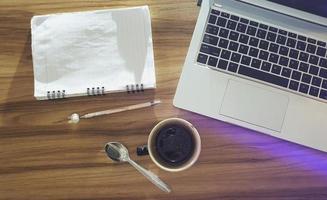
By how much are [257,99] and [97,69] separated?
30 cm

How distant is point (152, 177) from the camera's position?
2.85 ft

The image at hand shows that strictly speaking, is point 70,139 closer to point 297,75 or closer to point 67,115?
point 67,115

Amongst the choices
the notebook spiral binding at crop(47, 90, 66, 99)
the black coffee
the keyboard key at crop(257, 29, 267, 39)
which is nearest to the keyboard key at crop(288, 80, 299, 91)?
the keyboard key at crop(257, 29, 267, 39)

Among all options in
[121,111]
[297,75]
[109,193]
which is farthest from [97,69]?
[297,75]

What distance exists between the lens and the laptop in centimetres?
88

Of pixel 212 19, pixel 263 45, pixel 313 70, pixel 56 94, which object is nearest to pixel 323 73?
pixel 313 70

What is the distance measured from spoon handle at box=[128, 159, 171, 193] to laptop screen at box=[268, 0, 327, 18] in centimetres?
39

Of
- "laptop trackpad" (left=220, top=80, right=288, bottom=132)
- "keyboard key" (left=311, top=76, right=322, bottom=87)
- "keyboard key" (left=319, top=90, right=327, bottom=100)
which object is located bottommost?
"laptop trackpad" (left=220, top=80, right=288, bottom=132)

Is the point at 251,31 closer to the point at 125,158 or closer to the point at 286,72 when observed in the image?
the point at 286,72

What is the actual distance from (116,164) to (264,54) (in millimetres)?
341

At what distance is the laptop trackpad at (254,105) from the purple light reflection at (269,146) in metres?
0.03

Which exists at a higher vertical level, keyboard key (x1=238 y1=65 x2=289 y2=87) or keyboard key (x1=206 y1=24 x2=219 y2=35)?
keyboard key (x1=206 y1=24 x2=219 y2=35)

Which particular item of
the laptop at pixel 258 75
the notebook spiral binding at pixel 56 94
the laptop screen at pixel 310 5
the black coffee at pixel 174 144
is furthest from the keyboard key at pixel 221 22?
the notebook spiral binding at pixel 56 94

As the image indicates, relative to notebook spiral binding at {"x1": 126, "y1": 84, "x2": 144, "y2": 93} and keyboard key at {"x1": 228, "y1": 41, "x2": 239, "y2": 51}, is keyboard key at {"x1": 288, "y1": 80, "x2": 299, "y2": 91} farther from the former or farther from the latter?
notebook spiral binding at {"x1": 126, "y1": 84, "x2": 144, "y2": 93}
